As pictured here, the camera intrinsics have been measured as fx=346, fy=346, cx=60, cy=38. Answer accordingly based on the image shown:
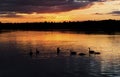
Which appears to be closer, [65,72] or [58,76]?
[58,76]

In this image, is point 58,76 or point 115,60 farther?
point 115,60

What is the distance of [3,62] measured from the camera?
36219mm

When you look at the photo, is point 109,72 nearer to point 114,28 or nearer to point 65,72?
point 65,72

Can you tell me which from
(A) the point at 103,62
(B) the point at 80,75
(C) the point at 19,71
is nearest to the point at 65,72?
(B) the point at 80,75

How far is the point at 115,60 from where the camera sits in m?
37.6

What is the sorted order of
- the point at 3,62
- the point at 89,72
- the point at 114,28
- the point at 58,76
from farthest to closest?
the point at 114,28
the point at 3,62
the point at 89,72
the point at 58,76

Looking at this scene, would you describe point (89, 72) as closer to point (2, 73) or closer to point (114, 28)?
point (2, 73)

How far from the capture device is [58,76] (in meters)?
27.7

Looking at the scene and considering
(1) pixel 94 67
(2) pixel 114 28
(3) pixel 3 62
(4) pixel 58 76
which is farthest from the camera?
(2) pixel 114 28

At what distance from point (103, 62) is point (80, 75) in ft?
28.2

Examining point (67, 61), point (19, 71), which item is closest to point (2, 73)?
point (19, 71)

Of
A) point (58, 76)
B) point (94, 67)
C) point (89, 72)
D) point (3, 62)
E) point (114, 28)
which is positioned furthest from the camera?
point (114, 28)

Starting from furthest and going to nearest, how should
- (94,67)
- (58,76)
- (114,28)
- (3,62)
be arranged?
(114,28), (3,62), (94,67), (58,76)

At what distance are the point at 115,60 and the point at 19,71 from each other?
12.0 meters
